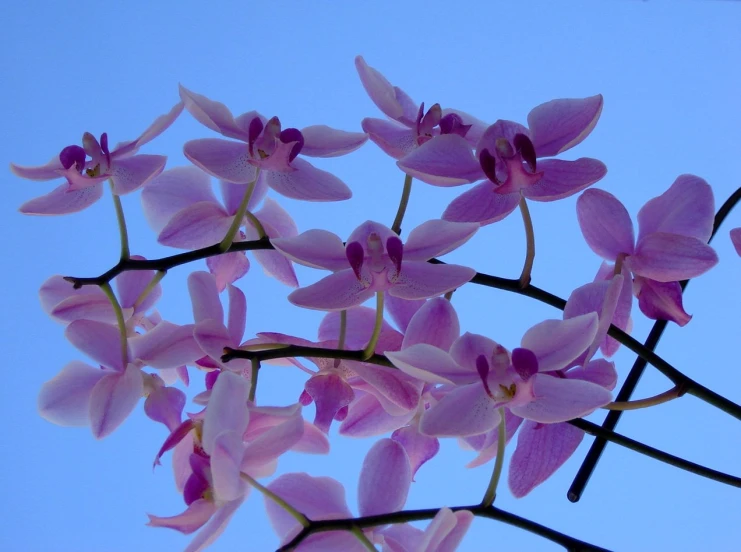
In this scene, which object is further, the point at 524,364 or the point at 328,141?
the point at 328,141

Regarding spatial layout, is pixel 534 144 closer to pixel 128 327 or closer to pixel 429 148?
pixel 429 148

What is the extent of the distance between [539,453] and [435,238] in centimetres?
A: 16

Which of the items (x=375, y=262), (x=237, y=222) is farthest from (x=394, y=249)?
(x=237, y=222)

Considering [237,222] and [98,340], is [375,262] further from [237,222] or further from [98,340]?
[98,340]

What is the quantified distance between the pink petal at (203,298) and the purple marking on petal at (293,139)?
0.11 m

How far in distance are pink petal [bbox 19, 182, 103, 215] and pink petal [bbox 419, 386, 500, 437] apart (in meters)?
0.32

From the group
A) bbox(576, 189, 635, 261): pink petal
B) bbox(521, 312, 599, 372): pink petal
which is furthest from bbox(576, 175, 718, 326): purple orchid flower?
bbox(521, 312, 599, 372): pink petal

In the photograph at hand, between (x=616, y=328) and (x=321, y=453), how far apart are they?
21 cm

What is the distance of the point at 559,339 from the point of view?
0.43 m

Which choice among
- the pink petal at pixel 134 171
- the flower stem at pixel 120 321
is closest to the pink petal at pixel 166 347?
the flower stem at pixel 120 321

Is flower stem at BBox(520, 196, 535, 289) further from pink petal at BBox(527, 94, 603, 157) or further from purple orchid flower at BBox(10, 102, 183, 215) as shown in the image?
purple orchid flower at BBox(10, 102, 183, 215)

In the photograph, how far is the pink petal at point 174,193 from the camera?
624 mm

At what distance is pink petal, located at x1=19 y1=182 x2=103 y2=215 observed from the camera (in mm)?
557

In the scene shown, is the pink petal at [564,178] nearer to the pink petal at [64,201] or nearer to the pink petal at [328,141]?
the pink petal at [328,141]
